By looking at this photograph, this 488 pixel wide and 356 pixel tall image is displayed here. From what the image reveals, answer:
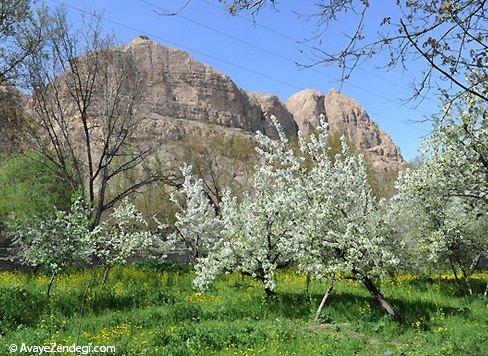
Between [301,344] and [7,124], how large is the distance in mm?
15622

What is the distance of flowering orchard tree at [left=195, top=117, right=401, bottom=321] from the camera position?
39.9 feet

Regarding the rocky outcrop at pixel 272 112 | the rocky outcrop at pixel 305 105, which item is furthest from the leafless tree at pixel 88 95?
the rocky outcrop at pixel 305 105

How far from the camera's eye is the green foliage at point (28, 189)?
3453 centimetres

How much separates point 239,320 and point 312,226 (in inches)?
121

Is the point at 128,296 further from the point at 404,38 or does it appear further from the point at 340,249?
the point at 404,38

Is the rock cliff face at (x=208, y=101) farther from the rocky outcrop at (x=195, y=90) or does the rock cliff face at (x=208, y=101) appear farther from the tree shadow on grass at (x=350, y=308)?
the tree shadow on grass at (x=350, y=308)

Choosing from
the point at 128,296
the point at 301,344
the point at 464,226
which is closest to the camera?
the point at 301,344

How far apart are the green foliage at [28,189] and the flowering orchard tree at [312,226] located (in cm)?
2362

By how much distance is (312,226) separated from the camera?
12328 millimetres

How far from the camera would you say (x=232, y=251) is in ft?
46.2

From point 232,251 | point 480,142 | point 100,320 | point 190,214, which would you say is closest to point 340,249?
point 232,251

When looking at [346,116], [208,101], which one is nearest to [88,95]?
[208,101]

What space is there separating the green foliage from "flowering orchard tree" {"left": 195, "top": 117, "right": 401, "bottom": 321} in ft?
77.5

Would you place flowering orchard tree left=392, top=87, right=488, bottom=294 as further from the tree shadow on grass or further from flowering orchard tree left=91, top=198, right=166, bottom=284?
flowering orchard tree left=91, top=198, right=166, bottom=284
